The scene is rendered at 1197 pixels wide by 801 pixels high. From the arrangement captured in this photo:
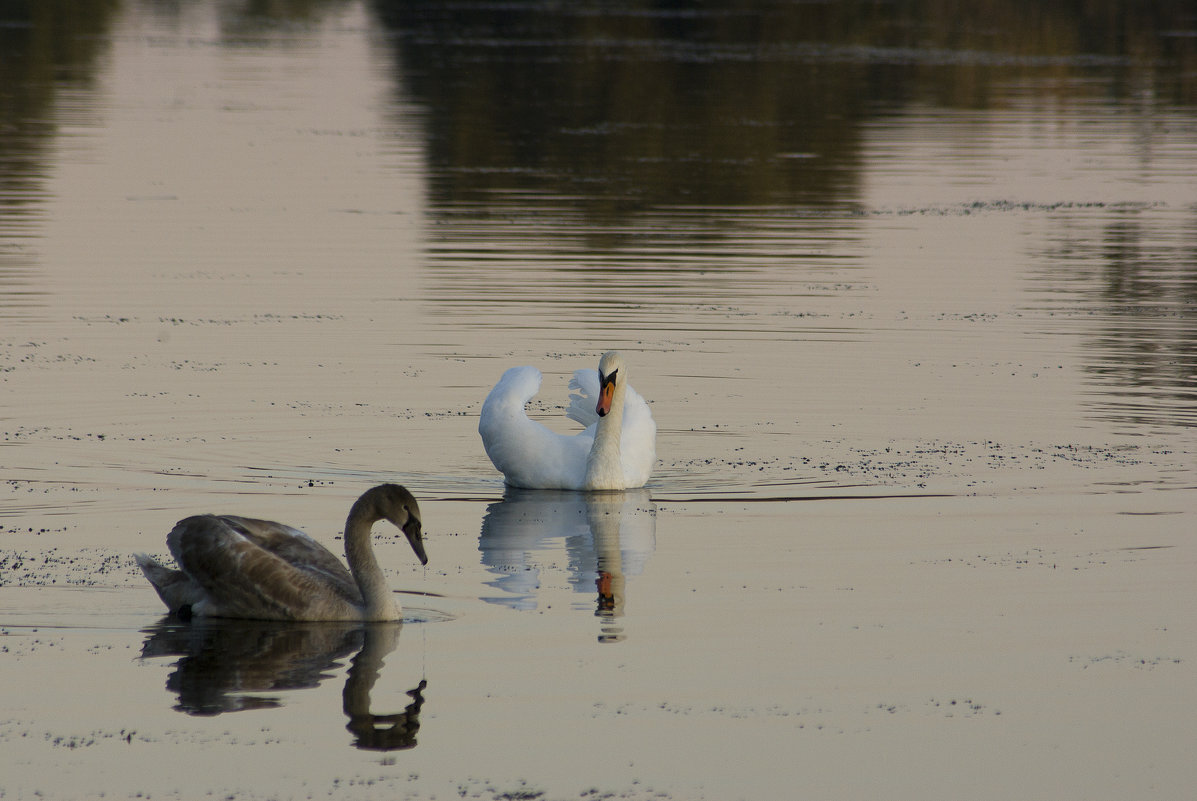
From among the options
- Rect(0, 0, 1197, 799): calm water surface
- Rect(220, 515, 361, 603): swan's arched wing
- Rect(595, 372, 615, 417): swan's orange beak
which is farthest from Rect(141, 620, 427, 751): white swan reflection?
Rect(595, 372, 615, 417): swan's orange beak

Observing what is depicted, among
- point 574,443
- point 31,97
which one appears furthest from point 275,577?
point 31,97

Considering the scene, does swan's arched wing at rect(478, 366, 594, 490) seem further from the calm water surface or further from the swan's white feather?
the calm water surface

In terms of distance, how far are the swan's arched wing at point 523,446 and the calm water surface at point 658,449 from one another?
342 millimetres

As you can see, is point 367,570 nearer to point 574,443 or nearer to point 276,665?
point 276,665

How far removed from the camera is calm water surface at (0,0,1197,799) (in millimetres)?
8570

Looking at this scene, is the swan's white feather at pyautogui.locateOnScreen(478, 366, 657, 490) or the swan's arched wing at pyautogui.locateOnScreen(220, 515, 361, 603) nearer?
the swan's arched wing at pyautogui.locateOnScreen(220, 515, 361, 603)

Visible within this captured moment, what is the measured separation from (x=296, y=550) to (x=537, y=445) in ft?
12.8

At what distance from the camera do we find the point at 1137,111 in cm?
4778

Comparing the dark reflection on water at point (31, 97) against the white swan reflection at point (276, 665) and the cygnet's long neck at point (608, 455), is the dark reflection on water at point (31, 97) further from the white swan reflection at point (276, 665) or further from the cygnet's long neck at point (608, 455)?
the white swan reflection at point (276, 665)

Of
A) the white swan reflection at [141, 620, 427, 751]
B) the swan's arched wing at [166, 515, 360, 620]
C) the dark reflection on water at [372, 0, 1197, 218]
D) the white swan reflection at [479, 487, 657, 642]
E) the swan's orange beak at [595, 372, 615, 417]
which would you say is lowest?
the white swan reflection at [479, 487, 657, 642]

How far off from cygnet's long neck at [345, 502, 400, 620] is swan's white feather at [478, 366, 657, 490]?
3971 millimetres

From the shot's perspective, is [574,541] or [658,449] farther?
[658,449]

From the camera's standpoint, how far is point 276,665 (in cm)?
956

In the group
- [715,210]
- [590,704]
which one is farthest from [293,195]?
[590,704]
